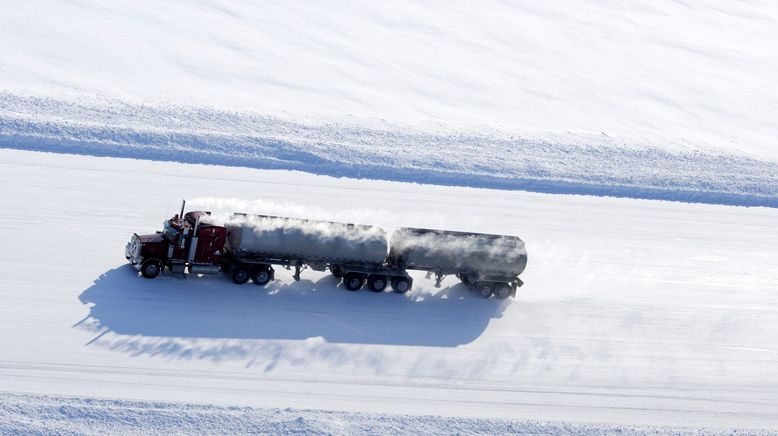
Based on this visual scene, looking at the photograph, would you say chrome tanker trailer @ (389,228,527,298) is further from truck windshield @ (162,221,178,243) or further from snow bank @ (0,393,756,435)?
snow bank @ (0,393,756,435)

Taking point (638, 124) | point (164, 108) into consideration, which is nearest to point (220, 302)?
point (164, 108)

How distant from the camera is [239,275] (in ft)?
92.7

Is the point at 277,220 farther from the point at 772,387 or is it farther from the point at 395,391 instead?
the point at 772,387

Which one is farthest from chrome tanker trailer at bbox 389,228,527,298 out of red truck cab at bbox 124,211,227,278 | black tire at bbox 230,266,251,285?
red truck cab at bbox 124,211,227,278

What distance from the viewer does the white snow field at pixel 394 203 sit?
78.8 feet

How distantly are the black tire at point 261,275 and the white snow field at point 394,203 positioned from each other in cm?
38

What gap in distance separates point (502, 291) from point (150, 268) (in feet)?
33.8

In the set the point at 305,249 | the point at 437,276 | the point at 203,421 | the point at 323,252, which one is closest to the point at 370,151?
the point at 437,276

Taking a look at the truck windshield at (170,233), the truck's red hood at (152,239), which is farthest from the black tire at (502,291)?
the truck's red hood at (152,239)

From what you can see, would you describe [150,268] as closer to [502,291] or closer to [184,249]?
[184,249]

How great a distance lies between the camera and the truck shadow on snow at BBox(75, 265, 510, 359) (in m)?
25.2

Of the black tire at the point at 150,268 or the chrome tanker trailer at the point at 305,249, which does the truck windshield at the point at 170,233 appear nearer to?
the black tire at the point at 150,268

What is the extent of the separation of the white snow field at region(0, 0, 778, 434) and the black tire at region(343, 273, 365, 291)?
0.32 meters

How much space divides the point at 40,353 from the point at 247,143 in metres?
17.6
